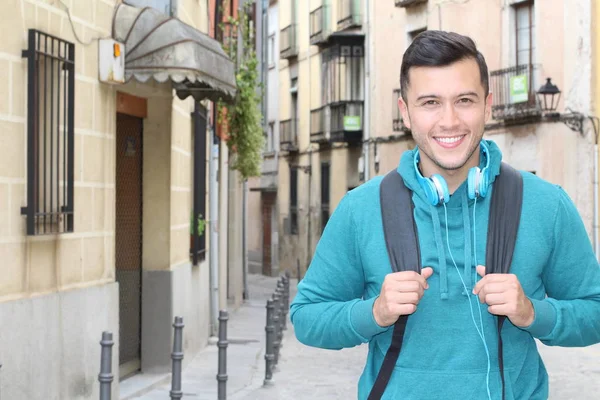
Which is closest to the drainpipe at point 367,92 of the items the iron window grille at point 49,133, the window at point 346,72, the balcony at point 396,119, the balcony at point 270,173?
the window at point 346,72

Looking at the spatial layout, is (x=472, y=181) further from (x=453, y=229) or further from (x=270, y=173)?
(x=270, y=173)

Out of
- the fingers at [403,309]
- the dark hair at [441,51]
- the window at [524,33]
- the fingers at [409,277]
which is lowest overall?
the fingers at [403,309]

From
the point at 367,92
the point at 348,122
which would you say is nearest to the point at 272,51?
the point at 348,122

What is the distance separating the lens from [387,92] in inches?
1228

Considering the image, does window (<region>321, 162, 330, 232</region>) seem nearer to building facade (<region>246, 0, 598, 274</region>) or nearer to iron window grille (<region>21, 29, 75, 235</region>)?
building facade (<region>246, 0, 598, 274</region>)

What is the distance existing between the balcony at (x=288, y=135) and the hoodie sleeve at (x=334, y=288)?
35664mm

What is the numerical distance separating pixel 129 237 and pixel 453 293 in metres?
9.36

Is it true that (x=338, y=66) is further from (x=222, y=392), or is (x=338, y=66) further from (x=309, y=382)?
(x=222, y=392)

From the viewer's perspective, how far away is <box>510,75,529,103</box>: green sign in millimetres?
23156

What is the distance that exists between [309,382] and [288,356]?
8.99 ft

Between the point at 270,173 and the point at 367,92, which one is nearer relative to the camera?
the point at 367,92

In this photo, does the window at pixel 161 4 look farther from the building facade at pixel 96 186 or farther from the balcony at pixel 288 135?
the balcony at pixel 288 135

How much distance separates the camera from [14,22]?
26.2 feet

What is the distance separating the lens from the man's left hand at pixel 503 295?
2.83 meters
